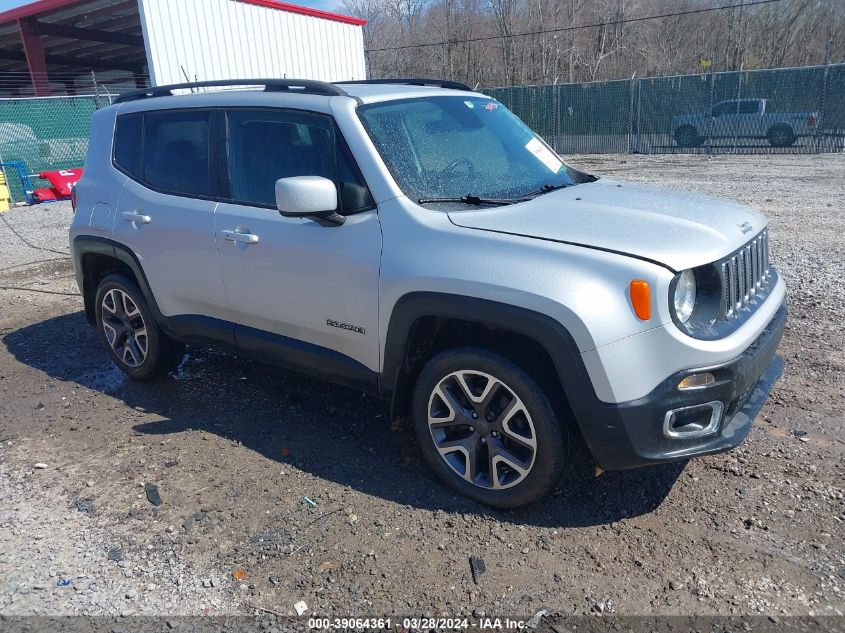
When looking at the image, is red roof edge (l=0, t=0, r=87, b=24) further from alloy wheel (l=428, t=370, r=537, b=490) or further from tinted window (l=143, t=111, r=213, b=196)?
alloy wheel (l=428, t=370, r=537, b=490)

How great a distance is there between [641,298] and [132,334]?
385 cm

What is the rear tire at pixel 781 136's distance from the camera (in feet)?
65.8

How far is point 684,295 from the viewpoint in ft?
9.44

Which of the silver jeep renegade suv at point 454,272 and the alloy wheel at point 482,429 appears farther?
the alloy wheel at point 482,429

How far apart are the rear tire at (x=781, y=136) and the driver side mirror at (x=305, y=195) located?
20.8m

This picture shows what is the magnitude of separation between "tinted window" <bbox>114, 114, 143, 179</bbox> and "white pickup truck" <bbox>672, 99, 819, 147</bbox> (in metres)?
20.2

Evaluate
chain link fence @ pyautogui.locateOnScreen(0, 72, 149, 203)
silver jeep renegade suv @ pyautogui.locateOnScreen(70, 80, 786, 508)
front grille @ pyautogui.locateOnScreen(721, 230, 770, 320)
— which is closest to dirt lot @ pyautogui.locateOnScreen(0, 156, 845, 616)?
silver jeep renegade suv @ pyautogui.locateOnScreen(70, 80, 786, 508)

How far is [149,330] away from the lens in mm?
4863

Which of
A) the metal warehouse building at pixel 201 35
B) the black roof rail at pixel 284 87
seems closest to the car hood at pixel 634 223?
the black roof rail at pixel 284 87

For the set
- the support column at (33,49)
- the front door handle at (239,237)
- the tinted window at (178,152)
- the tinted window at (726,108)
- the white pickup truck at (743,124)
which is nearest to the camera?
the front door handle at (239,237)

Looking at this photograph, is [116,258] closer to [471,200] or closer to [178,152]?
[178,152]

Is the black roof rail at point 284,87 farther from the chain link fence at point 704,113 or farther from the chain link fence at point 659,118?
the chain link fence at point 704,113

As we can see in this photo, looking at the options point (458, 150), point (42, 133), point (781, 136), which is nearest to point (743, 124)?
point (781, 136)

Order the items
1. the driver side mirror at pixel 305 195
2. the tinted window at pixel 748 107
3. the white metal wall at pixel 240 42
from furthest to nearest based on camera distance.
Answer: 1. the tinted window at pixel 748 107
2. the white metal wall at pixel 240 42
3. the driver side mirror at pixel 305 195
